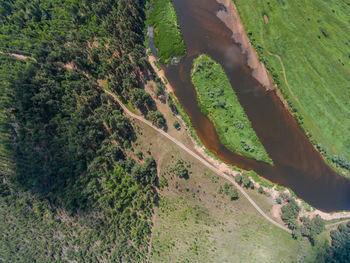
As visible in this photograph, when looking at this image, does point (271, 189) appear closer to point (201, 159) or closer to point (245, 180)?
point (245, 180)

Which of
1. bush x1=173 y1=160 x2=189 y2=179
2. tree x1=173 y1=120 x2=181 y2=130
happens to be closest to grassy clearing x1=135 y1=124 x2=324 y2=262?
bush x1=173 y1=160 x2=189 y2=179

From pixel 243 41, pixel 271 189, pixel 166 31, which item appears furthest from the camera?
pixel 243 41

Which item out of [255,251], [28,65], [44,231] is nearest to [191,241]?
[255,251]

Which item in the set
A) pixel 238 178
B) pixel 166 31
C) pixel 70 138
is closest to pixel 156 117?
pixel 70 138

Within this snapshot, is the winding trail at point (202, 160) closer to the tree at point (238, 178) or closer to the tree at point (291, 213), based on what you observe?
the tree at point (238, 178)

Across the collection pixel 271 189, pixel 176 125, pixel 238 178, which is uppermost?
pixel 176 125

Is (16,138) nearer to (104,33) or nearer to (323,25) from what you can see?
(104,33)

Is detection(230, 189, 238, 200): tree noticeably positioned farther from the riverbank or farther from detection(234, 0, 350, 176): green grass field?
detection(234, 0, 350, 176): green grass field
